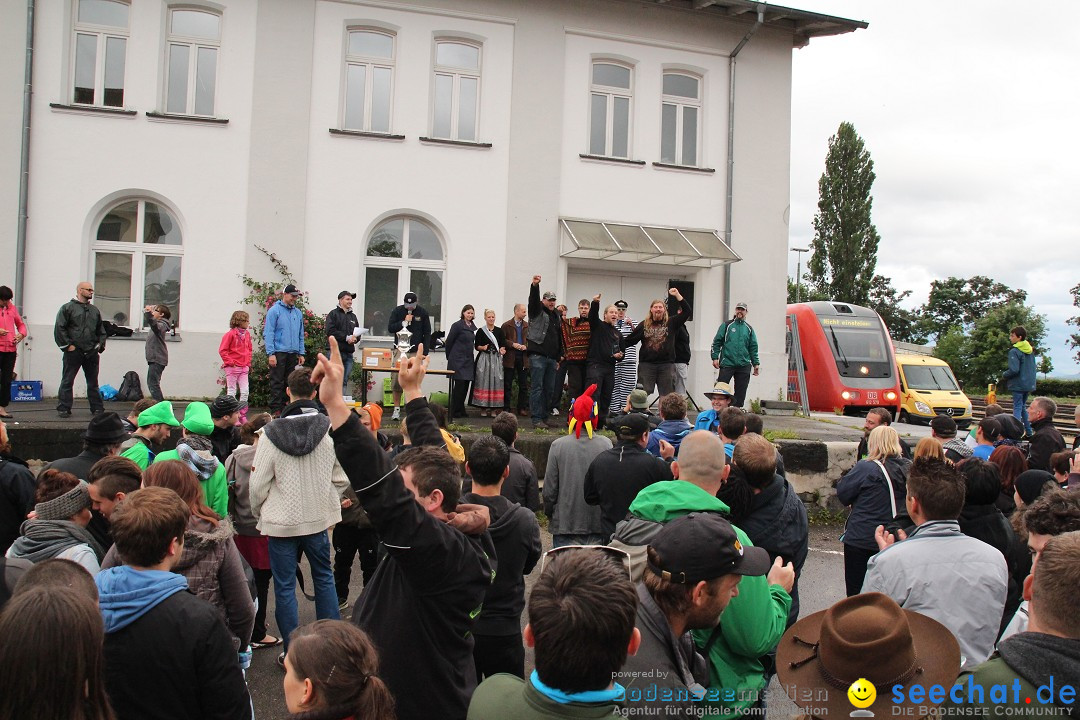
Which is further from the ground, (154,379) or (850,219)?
(850,219)

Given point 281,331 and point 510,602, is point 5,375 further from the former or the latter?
point 510,602

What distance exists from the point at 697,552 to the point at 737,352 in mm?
10618

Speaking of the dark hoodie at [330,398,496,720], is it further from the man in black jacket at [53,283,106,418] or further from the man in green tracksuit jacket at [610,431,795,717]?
the man in black jacket at [53,283,106,418]

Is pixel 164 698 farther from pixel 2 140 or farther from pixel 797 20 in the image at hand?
pixel 797 20

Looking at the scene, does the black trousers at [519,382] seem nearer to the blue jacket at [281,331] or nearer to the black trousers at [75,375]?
the blue jacket at [281,331]

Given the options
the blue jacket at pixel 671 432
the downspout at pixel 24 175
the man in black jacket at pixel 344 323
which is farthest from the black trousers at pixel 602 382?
the downspout at pixel 24 175

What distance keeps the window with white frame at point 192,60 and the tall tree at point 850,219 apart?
4086 cm

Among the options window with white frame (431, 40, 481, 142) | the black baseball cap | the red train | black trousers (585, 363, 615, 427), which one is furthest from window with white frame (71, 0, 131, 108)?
the red train

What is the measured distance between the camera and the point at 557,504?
5.83 meters

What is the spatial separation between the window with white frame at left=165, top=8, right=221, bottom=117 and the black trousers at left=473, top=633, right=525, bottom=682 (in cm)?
1261

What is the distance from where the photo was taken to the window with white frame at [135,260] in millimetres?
13211

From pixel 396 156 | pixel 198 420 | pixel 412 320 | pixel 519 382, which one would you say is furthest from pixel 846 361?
pixel 198 420

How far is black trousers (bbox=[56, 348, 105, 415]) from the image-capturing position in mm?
10102

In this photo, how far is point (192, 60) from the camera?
13523 millimetres
